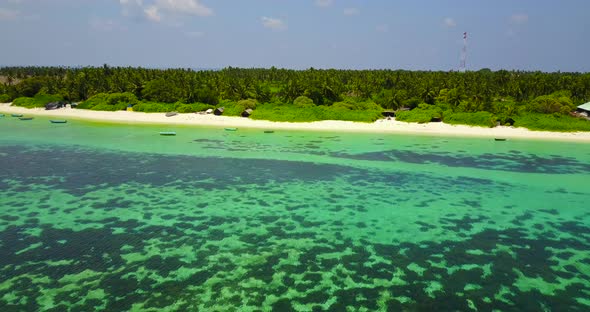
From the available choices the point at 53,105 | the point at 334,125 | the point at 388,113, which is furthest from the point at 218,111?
the point at 53,105

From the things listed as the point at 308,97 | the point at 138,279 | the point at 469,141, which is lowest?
the point at 138,279

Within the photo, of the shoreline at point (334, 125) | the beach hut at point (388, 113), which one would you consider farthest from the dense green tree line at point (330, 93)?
the shoreline at point (334, 125)

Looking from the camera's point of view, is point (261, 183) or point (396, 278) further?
point (261, 183)

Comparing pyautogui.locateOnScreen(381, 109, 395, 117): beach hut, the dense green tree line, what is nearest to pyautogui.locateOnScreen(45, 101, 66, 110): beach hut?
the dense green tree line

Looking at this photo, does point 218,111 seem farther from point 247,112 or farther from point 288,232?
point 288,232

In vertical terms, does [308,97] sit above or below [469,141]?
above

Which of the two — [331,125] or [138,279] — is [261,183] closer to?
[138,279]

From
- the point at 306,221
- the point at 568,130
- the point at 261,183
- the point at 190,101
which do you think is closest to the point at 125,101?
the point at 190,101
